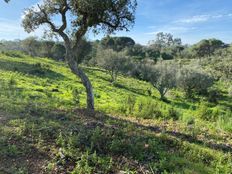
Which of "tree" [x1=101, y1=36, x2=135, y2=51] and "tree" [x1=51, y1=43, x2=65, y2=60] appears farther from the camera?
"tree" [x1=101, y1=36, x2=135, y2=51]

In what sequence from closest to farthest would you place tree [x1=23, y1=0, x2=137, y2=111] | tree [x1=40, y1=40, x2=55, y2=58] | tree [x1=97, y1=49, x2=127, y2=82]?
tree [x1=23, y1=0, x2=137, y2=111]
tree [x1=97, y1=49, x2=127, y2=82]
tree [x1=40, y1=40, x2=55, y2=58]

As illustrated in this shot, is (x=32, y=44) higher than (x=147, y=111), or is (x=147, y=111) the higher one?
(x=32, y=44)

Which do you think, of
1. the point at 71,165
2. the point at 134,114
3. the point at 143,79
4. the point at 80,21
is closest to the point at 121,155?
the point at 71,165

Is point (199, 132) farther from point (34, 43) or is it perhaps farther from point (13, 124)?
point (34, 43)

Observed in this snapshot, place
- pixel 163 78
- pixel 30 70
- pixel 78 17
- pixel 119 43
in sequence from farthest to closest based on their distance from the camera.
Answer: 1. pixel 119 43
2. pixel 163 78
3. pixel 30 70
4. pixel 78 17

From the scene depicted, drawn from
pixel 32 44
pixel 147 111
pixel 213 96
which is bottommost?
pixel 213 96

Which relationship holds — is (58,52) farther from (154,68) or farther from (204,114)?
(204,114)

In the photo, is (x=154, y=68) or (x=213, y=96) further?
(x=154, y=68)

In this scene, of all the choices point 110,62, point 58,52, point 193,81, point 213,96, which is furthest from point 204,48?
point 110,62

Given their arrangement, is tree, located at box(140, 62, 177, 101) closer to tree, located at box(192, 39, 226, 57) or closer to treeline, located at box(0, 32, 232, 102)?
treeline, located at box(0, 32, 232, 102)

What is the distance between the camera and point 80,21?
13.3 meters

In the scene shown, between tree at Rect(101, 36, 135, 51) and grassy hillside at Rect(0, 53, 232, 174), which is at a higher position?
tree at Rect(101, 36, 135, 51)

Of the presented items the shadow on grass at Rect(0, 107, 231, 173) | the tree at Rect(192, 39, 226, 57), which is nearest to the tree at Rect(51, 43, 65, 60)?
the tree at Rect(192, 39, 226, 57)

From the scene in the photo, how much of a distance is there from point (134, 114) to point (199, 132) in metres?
3.74
